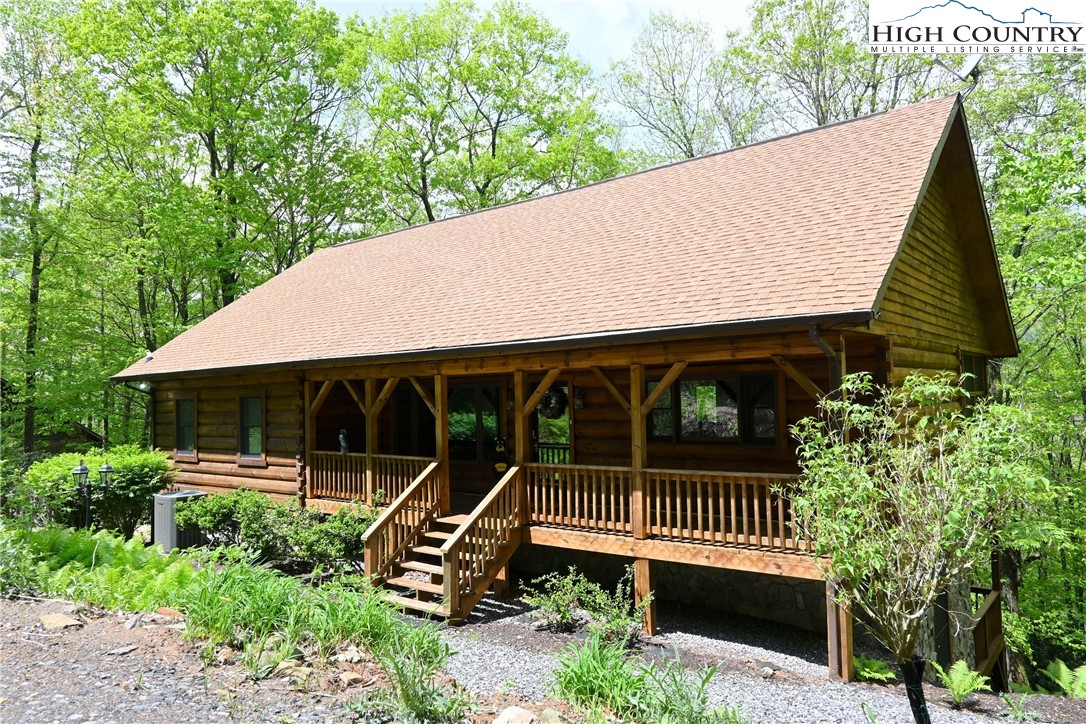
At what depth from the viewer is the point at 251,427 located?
49.8ft

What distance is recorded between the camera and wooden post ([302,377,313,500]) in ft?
44.0

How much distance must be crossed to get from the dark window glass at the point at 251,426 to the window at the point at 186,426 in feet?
6.08

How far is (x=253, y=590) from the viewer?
243 inches

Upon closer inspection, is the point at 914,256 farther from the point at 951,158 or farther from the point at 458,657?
the point at 458,657

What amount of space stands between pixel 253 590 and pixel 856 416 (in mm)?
5307

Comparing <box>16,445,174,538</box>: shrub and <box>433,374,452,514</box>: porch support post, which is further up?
<box>433,374,452,514</box>: porch support post

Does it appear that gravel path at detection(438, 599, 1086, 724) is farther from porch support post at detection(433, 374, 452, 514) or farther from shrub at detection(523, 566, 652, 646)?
porch support post at detection(433, 374, 452, 514)

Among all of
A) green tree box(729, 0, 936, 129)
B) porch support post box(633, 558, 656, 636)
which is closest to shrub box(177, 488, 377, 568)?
porch support post box(633, 558, 656, 636)

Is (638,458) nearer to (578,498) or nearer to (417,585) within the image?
(578,498)

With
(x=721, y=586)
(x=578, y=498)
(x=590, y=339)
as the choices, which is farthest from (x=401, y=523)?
(x=721, y=586)

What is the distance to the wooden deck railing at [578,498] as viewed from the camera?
9344mm

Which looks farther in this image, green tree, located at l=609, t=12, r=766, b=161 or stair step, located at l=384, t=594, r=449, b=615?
green tree, located at l=609, t=12, r=766, b=161

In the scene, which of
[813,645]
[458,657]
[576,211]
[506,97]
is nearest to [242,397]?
[576,211]

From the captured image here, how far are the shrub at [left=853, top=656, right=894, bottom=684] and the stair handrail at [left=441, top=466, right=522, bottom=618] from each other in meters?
4.67
